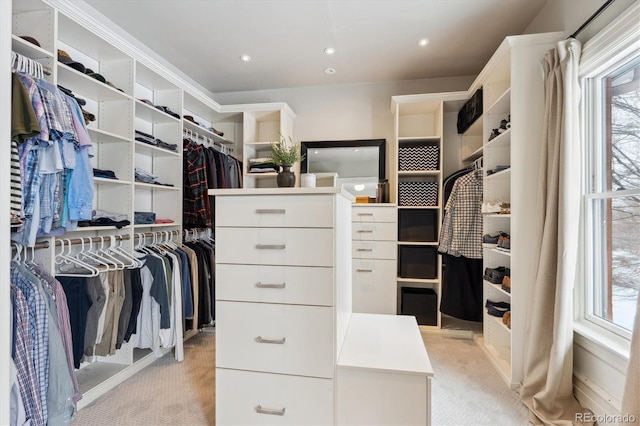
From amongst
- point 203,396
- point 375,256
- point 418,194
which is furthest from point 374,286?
point 203,396

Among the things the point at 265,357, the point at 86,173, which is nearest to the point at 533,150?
the point at 265,357

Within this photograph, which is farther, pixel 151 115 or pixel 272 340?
pixel 151 115

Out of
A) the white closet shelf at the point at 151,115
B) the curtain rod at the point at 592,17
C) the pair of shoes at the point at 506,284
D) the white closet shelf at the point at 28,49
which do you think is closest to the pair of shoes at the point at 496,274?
the pair of shoes at the point at 506,284

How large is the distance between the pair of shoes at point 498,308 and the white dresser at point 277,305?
5.21 feet

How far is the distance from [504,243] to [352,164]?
1.77 meters

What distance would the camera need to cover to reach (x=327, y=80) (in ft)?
11.7

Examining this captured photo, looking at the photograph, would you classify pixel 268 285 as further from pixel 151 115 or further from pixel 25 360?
pixel 151 115

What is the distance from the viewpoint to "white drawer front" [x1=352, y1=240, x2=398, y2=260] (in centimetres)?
310

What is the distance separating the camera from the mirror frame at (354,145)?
3528mm

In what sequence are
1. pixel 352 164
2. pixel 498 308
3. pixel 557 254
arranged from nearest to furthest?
1. pixel 557 254
2. pixel 498 308
3. pixel 352 164

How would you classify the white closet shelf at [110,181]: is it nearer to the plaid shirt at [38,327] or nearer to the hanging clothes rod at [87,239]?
the hanging clothes rod at [87,239]

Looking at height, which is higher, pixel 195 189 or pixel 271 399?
pixel 195 189

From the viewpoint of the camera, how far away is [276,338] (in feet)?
4.52

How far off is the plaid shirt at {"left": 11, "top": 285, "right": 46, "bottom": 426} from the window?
2799mm
